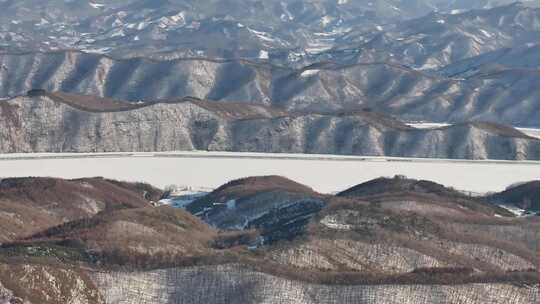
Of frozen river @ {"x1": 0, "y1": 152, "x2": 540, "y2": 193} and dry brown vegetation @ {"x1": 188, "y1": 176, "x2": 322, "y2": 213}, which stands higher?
frozen river @ {"x1": 0, "y1": 152, "x2": 540, "y2": 193}

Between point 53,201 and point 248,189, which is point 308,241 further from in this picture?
point 248,189

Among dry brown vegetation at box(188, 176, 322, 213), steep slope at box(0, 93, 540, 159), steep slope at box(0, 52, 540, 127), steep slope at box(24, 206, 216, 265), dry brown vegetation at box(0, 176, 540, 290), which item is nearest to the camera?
dry brown vegetation at box(0, 176, 540, 290)

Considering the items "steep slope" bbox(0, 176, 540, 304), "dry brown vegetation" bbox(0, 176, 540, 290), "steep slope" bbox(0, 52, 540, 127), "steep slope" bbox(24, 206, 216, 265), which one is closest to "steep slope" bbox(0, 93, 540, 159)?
"dry brown vegetation" bbox(0, 176, 540, 290)

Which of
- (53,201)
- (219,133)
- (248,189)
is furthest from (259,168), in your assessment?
(53,201)

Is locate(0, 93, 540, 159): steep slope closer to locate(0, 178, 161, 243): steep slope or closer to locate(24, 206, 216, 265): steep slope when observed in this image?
locate(0, 178, 161, 243): steep slope

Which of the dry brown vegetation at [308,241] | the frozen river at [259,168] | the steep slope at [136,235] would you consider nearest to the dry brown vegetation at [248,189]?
the dry brown vegetation at [308,241]

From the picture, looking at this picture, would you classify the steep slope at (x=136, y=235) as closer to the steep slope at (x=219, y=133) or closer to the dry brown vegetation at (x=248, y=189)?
the dry brown vegetation at (x=248, y=189)

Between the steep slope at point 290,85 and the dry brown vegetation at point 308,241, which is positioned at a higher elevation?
the steep slope at point 290,85
